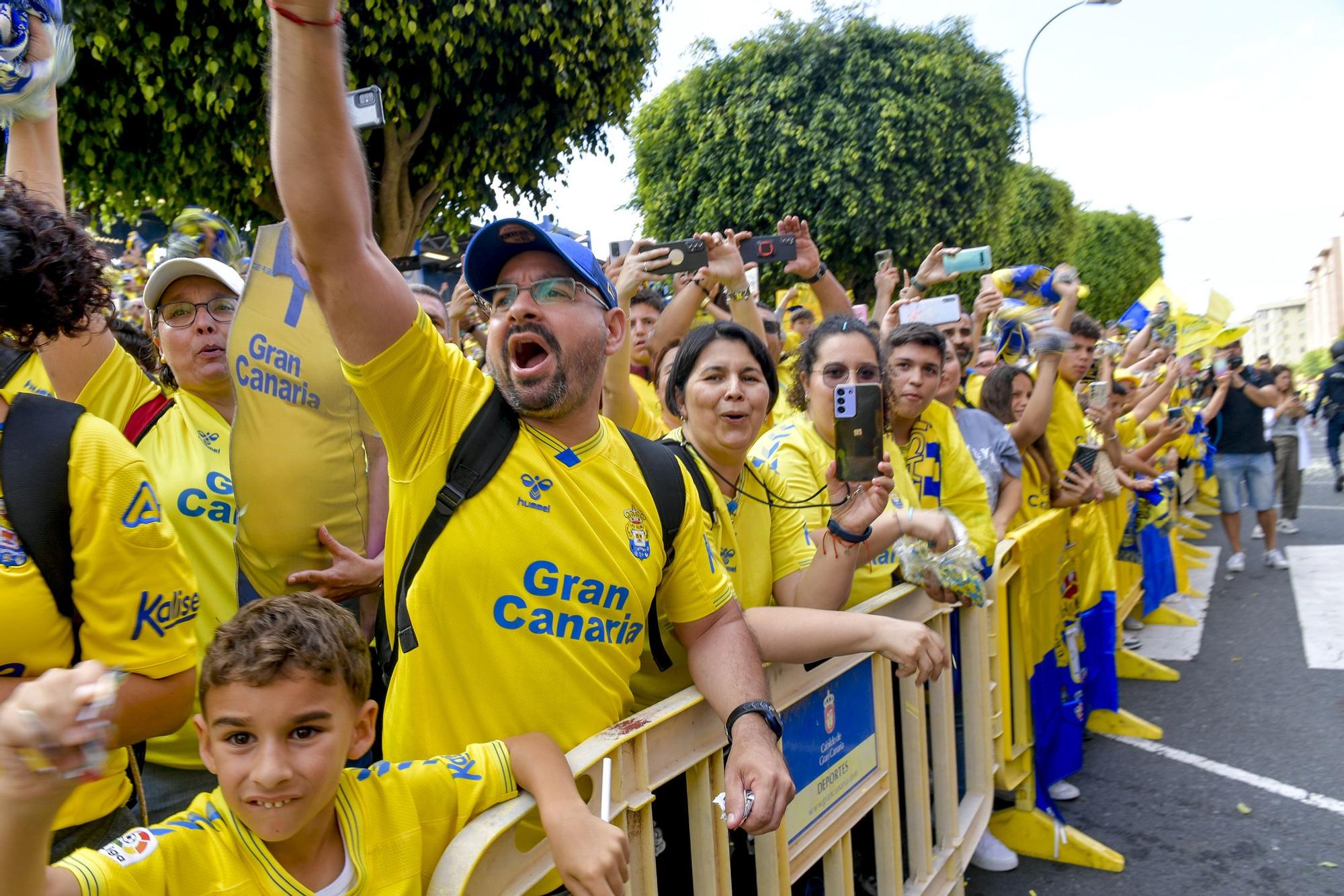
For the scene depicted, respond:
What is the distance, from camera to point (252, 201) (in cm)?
797

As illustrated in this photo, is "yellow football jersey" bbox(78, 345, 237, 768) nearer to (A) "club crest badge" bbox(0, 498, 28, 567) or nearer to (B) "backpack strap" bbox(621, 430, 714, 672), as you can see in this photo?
(A) "club crest badge" bbox(0, 498, 28, 567)

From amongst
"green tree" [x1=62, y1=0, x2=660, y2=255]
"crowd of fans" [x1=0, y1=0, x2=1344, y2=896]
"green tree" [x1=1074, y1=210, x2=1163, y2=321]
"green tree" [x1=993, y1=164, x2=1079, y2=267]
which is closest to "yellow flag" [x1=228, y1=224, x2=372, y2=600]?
"crowd of fans" [x1=0, y1=0, x2=1344, y2=896]

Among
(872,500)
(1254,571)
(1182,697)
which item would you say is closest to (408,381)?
(872,500)

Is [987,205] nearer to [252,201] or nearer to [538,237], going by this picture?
[252,201]

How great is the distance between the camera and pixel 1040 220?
2741cm

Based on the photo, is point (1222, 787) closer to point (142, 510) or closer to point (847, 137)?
point (142, 510)

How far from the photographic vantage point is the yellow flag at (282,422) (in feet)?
6.95

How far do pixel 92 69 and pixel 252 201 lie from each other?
1557mm

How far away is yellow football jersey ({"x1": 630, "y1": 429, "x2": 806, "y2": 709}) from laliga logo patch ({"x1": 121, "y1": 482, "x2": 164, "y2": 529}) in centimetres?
129

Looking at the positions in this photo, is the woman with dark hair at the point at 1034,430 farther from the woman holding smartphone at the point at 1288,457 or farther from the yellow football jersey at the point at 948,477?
the woman holding smartphone at the point at 1288,457

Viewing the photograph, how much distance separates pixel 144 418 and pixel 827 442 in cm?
207

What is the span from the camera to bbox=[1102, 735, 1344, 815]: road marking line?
4.48 metres

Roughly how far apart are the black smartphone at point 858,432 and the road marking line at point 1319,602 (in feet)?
18.0

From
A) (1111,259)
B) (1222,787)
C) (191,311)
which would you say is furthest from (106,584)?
(1111,259)
